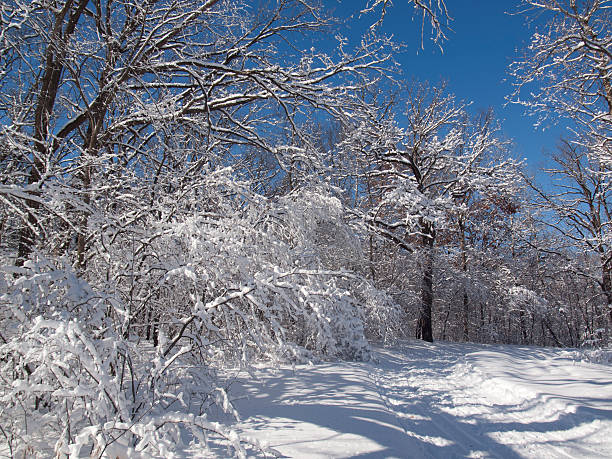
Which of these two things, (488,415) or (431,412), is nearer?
(488,415)

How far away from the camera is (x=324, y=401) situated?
4695 mm

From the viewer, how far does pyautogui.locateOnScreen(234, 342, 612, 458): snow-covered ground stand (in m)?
3.53

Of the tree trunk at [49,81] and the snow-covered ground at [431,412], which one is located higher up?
the tree trunk at [49,81]

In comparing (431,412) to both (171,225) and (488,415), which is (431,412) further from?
(171,225)

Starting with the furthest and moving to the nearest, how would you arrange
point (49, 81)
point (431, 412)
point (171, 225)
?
1. point (49, 81)
2. point (431, 412)
3. point (171, 225)

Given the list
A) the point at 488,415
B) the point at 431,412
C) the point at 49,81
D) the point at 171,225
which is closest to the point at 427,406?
the point at 431,412

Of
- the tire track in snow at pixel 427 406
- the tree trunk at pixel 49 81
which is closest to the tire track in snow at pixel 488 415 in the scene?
the tire track in snow at pixel 427 406

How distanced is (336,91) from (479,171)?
11.6 m

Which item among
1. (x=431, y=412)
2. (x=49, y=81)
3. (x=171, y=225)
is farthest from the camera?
(x=49, y=81)

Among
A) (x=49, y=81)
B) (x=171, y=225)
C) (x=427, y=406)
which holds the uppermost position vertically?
(x=49, y=81)

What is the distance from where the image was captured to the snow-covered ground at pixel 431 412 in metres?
3.53

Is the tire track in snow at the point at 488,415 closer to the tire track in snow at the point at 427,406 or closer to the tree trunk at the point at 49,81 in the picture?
the tire track in snow at the point at 427,406

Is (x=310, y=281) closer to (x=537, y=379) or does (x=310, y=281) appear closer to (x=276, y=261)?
(x=276, y=261)

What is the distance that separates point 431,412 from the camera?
5.16 meters
